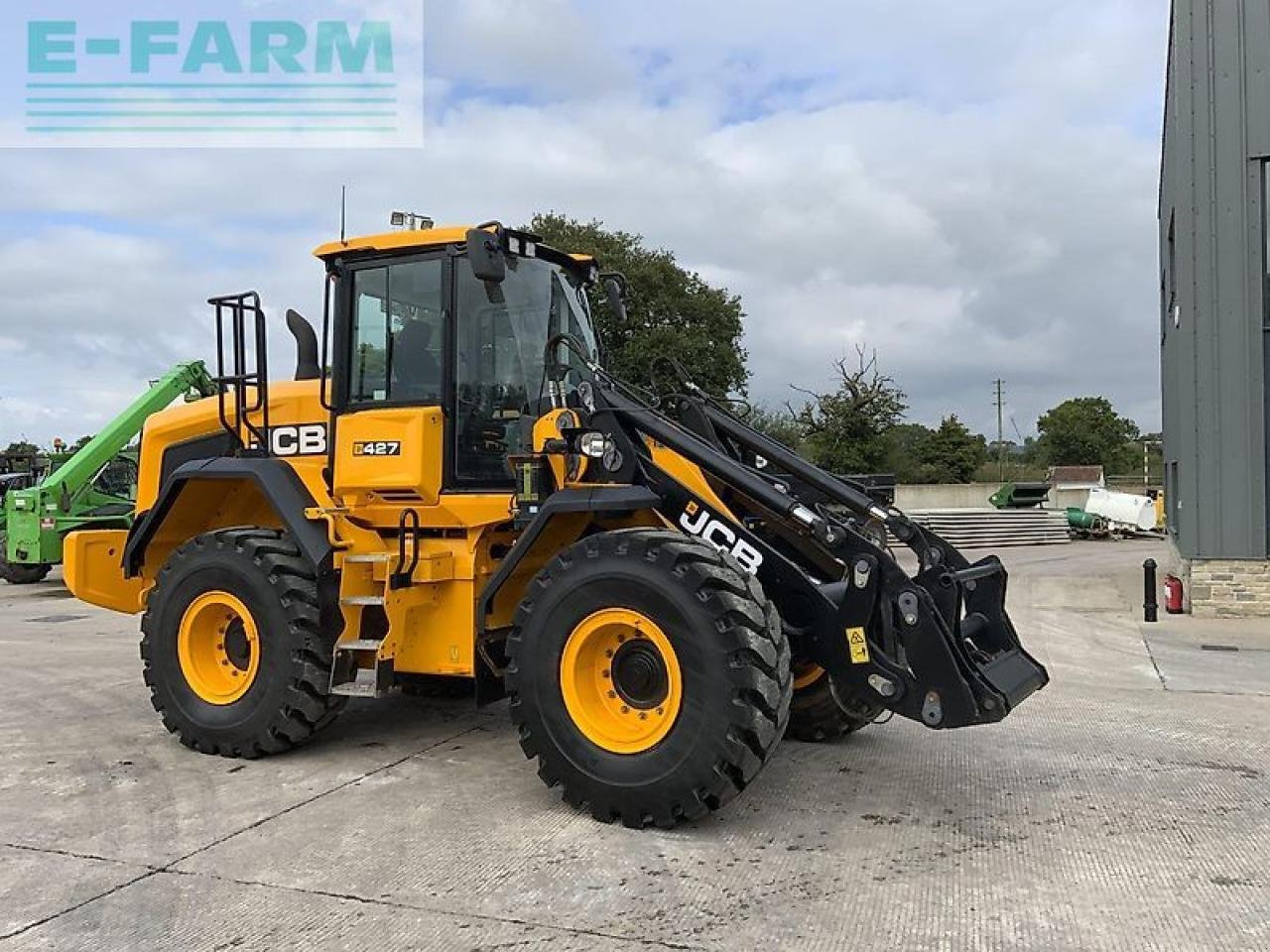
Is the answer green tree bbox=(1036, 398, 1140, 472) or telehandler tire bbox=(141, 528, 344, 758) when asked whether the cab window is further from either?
green tree bbox=(1036, 398, 1140, 472)

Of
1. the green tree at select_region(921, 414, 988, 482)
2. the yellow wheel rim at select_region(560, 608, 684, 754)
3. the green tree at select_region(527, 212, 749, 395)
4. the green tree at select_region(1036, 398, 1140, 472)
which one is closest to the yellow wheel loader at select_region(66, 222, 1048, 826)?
the yellow wheel rim at select_region(560, 608, 684, 754)

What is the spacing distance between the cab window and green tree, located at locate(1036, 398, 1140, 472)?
6846 cm

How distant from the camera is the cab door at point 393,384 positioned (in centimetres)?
586

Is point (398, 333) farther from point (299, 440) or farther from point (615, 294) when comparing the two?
point (615, 294)

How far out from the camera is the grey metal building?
11961 mm

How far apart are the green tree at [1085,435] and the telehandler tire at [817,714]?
6745cm

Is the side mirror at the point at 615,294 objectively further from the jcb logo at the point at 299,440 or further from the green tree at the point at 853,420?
the green tree at the point at 853,420

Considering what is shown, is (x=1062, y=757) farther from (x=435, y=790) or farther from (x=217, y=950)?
(x=217, y=950)

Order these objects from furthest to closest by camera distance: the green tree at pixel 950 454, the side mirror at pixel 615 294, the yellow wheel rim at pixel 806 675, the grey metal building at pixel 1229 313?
the green tree at pixel 950 454 → the grey metal building at pixel 1229 313 → the side mirror at pixel 615 294 → the yellow wheel rim at pixel 806 675

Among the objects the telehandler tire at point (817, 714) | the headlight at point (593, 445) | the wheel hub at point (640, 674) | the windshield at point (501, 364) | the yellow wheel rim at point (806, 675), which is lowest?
the telehandler tire at point (817, 714)

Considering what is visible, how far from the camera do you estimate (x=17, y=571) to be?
56.9 feet

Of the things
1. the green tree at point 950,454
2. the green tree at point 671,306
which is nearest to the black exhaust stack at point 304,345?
the green tree at point 671,306

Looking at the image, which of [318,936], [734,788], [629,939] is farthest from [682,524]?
[318,936]

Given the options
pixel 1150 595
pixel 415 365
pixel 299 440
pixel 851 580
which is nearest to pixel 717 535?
pixel 851 580
